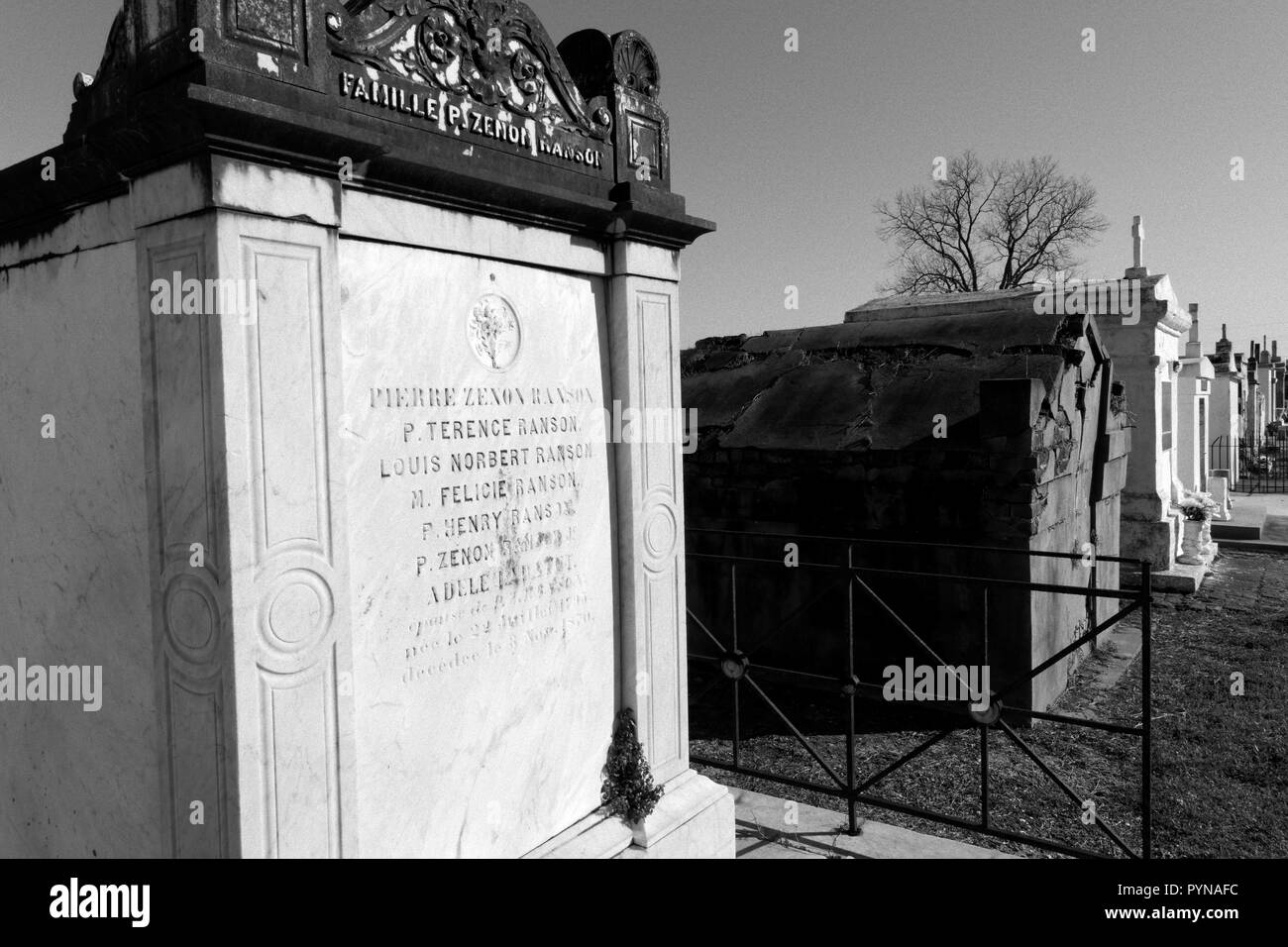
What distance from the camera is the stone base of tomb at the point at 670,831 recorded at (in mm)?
3617

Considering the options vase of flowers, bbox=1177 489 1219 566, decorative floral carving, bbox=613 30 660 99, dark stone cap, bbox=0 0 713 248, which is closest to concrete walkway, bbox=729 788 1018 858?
dark stone cap, bbox=0 0 713 248

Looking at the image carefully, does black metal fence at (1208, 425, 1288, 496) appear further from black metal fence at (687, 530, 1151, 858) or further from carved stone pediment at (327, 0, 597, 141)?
carved stone pediment at (327, 0, 597, 141)

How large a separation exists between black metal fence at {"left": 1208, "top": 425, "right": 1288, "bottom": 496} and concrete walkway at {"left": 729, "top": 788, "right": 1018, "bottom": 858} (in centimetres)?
2209

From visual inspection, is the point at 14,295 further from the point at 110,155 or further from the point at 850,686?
the point at 850,686

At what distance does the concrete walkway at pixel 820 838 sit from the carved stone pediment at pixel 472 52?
3.61 m

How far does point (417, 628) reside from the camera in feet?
10.1

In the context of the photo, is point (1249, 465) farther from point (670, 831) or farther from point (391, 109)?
point (391, 109)

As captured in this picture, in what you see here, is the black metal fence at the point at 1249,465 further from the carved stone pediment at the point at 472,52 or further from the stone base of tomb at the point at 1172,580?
the carved stone pediment at the point at 472,52

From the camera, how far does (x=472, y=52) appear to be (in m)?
3.26

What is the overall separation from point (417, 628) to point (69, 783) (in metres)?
1.36

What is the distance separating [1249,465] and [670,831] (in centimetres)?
2978

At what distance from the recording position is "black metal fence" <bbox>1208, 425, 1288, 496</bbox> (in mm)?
23600

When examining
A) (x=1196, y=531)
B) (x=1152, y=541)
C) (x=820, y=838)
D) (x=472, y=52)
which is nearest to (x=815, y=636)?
(x=820, y=838)

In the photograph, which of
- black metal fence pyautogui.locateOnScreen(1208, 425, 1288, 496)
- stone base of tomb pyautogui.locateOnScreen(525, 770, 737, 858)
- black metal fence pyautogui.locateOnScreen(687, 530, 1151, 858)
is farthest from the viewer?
black metal fence pyautogui.locateOnScreen(1208, 425, 1288, 496)
